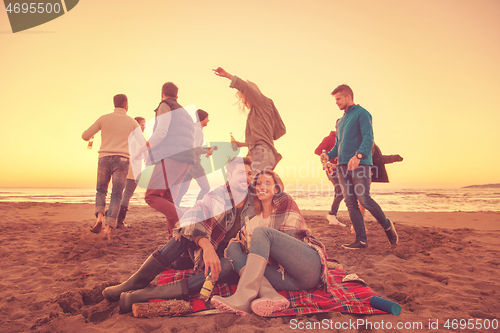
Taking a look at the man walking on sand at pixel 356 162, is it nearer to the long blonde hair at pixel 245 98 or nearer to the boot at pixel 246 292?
the long blonde hair at pixel 245 98

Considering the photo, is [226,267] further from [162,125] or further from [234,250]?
[162,125]

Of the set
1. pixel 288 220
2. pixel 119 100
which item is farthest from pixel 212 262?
pixel 119 100

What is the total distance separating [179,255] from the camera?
2.06 m

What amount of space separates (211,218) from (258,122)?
5.00 feet

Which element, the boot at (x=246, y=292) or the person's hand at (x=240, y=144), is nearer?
the boot at (x=246, y=292)

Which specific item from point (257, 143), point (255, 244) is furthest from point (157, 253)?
point (257, 143)

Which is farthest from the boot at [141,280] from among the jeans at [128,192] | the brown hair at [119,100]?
the jeans at [128,192]

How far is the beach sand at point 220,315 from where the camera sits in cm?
167

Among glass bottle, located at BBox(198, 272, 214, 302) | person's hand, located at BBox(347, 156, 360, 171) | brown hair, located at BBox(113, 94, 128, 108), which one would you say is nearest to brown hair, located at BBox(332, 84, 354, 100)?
person's hand, located at BBox(347, 156, 360, 171)

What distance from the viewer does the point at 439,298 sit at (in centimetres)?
204

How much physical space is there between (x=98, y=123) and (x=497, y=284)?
5.11 m

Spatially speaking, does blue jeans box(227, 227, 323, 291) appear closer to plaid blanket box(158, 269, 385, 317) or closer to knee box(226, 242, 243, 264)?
plaid blanket box(158, 269, 385, 317)

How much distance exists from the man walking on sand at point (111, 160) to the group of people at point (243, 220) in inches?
23.9

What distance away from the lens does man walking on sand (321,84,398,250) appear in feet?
11.3
